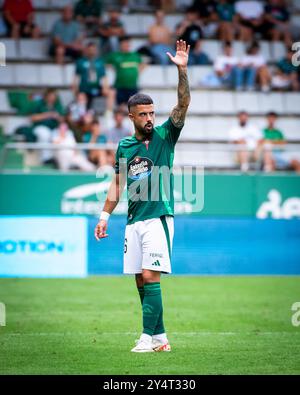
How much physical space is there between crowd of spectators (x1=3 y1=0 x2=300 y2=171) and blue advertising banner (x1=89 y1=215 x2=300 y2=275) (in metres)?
1.71

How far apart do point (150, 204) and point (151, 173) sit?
0.32m

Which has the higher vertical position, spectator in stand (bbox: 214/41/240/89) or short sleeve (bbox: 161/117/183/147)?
spectator in stand (bbox: 214/41/240/89)

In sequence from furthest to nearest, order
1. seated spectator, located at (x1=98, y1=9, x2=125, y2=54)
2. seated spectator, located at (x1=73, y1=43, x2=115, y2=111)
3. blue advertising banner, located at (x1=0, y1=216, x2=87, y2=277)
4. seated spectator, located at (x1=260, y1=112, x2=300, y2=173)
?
seated spectator, located at (x1=98, y1=9, x2=125, y2=54) → seated spectator, located at (x1=73, y1=43, x2=115, y2=111) → seated spectator, located at (x1=260, y1=112, x2=300, y2=173) → blue advertising banner, located at (x1=0, y1=216, x2=87, y2=277)

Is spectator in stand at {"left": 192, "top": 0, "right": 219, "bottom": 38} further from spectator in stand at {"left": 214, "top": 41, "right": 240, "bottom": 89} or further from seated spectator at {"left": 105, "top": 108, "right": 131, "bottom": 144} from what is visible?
seated spectator at {"left": 105, "top": 108, "right": 131, "bottom": 144}

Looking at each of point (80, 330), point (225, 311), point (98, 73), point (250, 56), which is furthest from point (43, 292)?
point (250, 56)

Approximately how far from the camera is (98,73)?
24.4 metres

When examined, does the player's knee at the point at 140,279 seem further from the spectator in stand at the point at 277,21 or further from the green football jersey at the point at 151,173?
the spectator in stand at the point at 277,21

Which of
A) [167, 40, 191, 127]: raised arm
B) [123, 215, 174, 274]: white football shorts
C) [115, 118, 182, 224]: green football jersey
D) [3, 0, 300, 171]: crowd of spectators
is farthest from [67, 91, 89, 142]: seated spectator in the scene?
[167, 40, 191, 127]: raised arm

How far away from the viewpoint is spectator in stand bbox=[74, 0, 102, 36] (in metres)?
26.4

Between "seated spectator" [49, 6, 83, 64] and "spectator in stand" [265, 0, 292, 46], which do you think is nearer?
"seated spectator" [49, 6, 83, 64]

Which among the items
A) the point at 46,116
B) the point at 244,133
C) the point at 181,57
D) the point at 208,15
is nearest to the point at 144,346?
the point at 181,57

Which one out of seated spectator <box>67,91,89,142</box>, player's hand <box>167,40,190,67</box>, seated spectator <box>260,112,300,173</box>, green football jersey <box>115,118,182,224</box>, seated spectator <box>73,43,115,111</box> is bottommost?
green football jersey <box>115,118,182,224</box>

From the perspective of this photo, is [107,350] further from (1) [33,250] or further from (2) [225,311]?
(1) [33,250]
